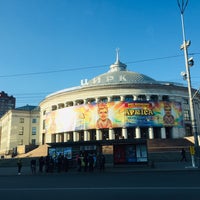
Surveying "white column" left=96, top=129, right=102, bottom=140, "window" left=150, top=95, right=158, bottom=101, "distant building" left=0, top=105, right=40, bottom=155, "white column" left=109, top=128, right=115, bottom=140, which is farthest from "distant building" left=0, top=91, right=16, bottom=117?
"window" left=150, top=95, right=158, bottom=101

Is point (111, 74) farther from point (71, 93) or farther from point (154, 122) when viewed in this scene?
point (154, 122)

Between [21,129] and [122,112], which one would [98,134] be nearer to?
[122,112]

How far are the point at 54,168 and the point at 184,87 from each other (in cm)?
3962

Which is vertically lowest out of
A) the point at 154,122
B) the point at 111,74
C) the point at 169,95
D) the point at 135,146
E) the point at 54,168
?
the point at 54,168

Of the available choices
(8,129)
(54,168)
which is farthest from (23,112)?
(54,168)

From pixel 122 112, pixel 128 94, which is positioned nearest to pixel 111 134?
pixel 122 112

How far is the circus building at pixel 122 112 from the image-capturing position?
4797 cm

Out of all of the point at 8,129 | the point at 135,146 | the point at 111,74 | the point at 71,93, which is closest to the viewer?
the point at 135,146

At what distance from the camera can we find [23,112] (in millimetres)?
78188

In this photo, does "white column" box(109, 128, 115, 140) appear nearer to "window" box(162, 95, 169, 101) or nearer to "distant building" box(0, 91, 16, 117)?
"window" box(162, 95, 169, 101)

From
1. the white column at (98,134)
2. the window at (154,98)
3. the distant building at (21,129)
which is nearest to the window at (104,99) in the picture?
the white column at (98,134)

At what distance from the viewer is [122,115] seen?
158ft

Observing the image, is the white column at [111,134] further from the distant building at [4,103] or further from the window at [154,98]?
the distant building at [4,103]

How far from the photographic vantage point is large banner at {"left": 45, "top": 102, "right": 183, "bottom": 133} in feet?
156
